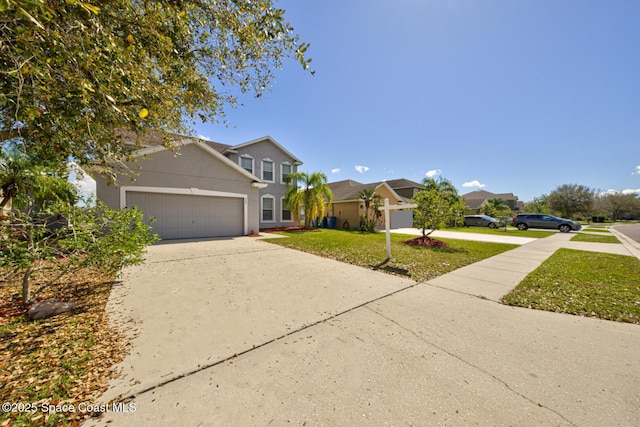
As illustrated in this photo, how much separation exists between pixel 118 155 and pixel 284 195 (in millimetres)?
12794

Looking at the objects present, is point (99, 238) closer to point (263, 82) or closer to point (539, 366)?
point (263, 82)

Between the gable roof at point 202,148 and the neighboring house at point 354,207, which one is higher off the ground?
the gable roof at point 202,148

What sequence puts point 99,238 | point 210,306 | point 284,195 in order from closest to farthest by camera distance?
point 99,238 < point 210,306 < point 284,195

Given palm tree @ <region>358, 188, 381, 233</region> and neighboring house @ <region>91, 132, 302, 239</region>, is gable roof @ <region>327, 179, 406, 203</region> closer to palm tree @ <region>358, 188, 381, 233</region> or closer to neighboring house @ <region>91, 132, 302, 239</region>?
palm tree @ <region>358, 188, 381, 233</region>

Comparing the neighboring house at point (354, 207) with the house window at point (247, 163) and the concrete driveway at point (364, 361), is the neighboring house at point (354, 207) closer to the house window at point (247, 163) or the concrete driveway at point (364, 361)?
the house window at point (247, 163)

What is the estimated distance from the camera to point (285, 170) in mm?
18266

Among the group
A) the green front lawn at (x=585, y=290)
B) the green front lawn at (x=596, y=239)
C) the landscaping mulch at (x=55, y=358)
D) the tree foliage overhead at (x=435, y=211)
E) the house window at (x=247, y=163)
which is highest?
the house window at (x=247, y=163)

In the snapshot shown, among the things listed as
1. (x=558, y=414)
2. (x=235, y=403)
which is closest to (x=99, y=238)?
(x=235, y=403)

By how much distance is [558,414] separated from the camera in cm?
184

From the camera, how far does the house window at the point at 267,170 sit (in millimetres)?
17109

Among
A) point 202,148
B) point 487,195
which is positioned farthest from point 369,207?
point 487,195

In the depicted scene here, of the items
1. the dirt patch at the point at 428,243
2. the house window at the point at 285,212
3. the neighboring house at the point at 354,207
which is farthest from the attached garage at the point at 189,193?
the dirt patch at the point at 428,243

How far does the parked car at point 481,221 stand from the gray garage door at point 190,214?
→ 26.1m

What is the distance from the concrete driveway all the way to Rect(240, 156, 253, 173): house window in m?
12.8
